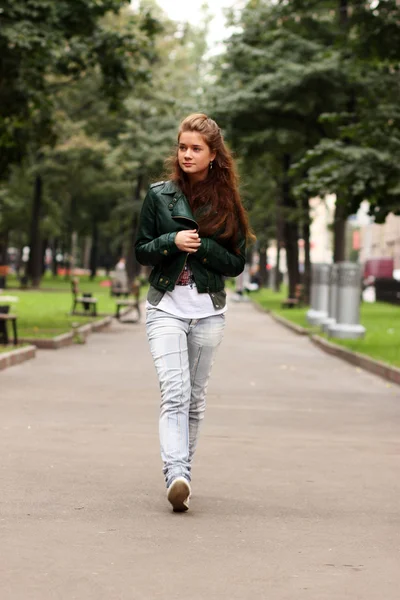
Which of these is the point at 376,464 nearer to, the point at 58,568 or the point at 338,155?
the point at 58,568

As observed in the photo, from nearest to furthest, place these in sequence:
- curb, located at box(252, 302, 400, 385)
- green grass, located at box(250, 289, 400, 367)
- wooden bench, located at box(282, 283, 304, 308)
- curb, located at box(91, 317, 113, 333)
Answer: curb, located at box(252, 302, 400, 385)
green grass, located at box(250, 289, 400, 367)
curb, located at box(91, 317, 113, 333)
wooden bench, located at box(282, 283, 304, 308)

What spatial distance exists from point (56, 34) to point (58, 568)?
1571 cm

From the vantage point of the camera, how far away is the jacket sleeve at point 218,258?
20.3 feet

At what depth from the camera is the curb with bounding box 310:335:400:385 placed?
50.9ft

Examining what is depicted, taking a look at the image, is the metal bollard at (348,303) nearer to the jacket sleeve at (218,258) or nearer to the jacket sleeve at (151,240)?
the jacket sleeve at (218,258)

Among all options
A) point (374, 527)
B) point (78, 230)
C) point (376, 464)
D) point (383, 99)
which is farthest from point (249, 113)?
point (78, 230)

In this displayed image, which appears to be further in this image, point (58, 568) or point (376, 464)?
point (376, 464)

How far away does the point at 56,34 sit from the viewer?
64.3ft

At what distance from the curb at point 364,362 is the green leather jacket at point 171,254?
920 cm

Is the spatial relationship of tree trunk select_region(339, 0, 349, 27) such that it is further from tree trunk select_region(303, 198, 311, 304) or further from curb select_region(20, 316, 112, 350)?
curb select_region(20, 316, 112, 350)

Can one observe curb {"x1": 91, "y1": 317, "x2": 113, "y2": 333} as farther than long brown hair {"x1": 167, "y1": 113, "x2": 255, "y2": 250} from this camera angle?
Yes

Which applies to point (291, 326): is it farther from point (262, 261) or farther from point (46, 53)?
point (262, 261)

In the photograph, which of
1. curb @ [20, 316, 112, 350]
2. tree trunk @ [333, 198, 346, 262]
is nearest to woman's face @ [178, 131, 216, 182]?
curb @ [20, 316, 112, 350]

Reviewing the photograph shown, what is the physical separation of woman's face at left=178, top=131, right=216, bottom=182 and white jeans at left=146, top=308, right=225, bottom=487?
755 mm
